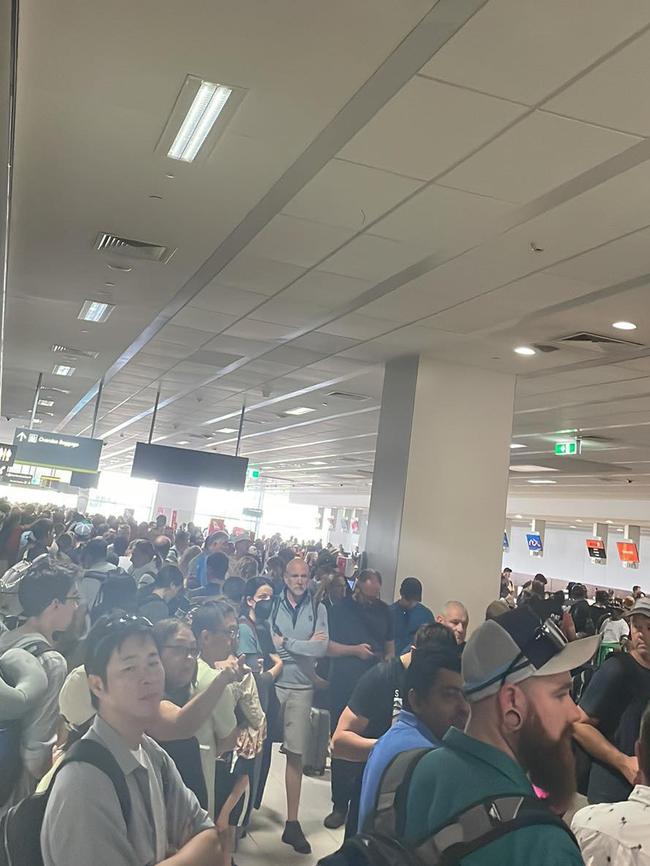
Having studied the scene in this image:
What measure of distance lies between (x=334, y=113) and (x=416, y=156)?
1.98 feet

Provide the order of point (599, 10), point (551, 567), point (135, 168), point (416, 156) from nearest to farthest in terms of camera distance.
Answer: point (599, 10) < point (416, 156) < point (135, 168) < point (551, 567)

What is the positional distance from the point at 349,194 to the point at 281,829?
14.1 ft

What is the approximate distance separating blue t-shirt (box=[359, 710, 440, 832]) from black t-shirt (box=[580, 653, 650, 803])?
198 cm

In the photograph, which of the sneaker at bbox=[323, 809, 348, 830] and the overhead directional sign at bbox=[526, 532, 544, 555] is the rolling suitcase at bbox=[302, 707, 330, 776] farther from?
the overhead directional sign at bbox=[526, 532, 544, 555]

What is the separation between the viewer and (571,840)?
1.52 meters

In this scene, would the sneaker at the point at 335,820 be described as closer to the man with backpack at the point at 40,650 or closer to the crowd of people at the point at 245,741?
the crowd of people at the point at 245,741

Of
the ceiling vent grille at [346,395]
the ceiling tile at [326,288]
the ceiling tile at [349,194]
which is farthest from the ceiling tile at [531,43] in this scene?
the ceiling vent grille at [346,395]

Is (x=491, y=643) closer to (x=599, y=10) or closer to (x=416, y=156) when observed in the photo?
(x=599, y=10)

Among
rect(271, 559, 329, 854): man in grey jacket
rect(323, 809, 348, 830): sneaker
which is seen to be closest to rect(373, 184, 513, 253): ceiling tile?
rect(271, 559, 329, 854): man in grey jacket

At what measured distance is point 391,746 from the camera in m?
2.25

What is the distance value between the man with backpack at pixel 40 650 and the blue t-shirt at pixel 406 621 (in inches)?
158

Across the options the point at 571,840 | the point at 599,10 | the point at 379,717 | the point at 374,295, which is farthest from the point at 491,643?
the point at 374,295

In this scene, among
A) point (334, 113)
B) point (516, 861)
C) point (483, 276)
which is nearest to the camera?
point (516, 861)

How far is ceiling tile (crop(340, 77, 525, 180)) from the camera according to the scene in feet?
12.6
